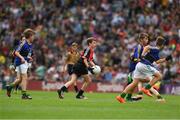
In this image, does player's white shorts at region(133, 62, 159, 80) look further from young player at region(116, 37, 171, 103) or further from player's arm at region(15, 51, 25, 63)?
player's arm at region(15, 51, 25, 63)

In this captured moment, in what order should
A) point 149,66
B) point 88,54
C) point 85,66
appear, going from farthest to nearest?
point 85,66 → point 88,54 → point 149,66

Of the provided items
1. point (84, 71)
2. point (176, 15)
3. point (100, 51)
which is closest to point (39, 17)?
point (100, 51)

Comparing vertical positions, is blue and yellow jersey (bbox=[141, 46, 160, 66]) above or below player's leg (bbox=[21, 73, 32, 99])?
above

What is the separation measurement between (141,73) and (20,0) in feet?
70.8

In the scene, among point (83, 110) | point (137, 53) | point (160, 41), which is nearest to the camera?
point (83, 110)

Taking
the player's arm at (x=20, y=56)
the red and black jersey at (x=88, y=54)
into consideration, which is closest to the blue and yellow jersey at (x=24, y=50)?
the player's arm at (x=20, y=56)

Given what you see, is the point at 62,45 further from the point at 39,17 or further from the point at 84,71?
the point at 84,71

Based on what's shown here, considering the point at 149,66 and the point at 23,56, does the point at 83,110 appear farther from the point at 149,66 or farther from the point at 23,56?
the point at 23,56

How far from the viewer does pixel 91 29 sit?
40562mm

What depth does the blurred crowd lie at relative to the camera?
124ft

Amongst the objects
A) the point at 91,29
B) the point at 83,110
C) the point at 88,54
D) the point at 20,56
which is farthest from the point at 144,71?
the point at 91,29

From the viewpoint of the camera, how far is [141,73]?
23.5 meters

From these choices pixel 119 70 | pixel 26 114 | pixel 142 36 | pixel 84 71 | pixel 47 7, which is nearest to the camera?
pixel 26 114

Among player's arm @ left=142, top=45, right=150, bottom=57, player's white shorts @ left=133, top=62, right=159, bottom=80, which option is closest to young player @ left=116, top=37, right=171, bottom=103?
player's white shorts @ left=133, top=62, right=159, bottom=80
